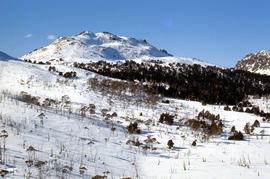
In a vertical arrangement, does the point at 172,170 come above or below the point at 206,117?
below

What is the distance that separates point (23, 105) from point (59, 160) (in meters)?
5.48

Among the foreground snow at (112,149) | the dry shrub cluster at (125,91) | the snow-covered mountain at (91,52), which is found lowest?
the foreground snow at (112,149)

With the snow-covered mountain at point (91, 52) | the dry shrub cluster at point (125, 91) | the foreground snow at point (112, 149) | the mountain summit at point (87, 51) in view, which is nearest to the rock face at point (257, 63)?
the snow-covered mountain at point (91, 52)

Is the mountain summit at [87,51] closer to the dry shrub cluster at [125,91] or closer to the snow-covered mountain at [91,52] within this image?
the snow-covered mountain at [91,52]

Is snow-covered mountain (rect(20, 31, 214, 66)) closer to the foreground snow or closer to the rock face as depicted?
the rock face

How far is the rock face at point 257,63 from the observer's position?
63906mm

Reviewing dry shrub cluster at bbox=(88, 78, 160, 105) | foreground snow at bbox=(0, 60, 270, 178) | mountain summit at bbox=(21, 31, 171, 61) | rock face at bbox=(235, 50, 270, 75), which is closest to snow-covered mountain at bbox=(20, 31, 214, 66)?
mountain summit at bbox=(21, 31, 171, 61)

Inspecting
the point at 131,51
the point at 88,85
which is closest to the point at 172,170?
the point at 88,85

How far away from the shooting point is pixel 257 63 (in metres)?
70.4

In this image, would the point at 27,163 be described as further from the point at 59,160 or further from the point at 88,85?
the point at 88,85

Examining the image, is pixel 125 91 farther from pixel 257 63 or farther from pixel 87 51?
pixel 257 63

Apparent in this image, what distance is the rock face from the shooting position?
6391cm

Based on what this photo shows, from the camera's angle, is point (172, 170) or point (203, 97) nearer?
point (172, 170)

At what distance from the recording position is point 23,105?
8.89 metres
